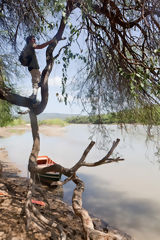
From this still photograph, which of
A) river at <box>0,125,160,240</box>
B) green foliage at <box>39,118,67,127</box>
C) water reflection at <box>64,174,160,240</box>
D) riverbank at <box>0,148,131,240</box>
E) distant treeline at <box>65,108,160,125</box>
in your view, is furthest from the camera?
green foliage at <box>39,118,67,127</box>

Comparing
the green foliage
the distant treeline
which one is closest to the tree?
the distant treeline

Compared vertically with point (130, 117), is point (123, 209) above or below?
below

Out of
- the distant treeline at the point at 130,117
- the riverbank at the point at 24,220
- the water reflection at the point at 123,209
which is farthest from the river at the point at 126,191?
the riverbank at the point at 24,220

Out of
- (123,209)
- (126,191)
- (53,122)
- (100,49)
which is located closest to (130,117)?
(100,49)

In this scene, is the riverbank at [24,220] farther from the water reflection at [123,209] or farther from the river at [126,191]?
the river at [126,191]

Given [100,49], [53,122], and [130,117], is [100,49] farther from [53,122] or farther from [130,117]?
[53,122]

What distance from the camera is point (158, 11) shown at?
3.49 m

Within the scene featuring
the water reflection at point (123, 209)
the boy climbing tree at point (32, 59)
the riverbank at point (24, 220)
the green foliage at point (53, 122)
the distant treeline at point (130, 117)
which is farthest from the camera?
the green foliage at point (53, 122)

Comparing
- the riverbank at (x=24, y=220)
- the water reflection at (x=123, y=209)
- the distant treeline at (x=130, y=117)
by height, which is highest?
the distant treeline at (x=130, y=117)

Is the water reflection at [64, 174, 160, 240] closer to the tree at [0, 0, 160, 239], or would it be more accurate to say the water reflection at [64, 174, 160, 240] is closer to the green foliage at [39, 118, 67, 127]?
the tree at [0, 0, 160, 239]

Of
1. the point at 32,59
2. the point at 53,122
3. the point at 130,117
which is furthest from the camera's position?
the point at 53,122

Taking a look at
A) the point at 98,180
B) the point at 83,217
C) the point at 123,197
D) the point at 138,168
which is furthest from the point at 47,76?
the point at 138,168

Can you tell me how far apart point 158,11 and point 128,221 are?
5.82 meters

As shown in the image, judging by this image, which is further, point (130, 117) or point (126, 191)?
point (126, 191)
